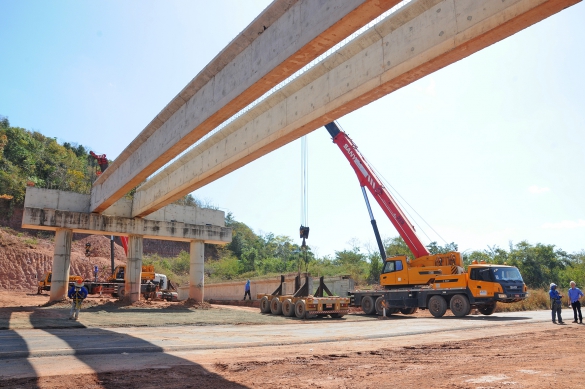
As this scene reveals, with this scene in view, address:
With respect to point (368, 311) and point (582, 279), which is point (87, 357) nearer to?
point (368, 311)

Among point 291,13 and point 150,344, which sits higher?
point 291,13

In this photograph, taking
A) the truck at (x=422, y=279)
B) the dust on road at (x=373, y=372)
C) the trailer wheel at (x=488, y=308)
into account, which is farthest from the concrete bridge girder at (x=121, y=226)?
the dust on road at (x=373, y=372)

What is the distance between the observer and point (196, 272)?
87.1ft

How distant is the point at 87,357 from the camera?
313 inches

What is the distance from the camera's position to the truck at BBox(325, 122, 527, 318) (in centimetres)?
1907

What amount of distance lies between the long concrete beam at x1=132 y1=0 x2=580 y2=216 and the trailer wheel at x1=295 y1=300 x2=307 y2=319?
7634 millimetres

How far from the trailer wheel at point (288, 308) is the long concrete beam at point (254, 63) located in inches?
360

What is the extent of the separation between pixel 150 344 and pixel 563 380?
317 inches

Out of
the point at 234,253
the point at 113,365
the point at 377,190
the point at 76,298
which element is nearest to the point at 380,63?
the point at 113,365

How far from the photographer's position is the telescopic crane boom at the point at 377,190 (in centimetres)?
2106

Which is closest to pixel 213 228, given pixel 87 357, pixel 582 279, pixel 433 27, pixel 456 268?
pixel 456 268

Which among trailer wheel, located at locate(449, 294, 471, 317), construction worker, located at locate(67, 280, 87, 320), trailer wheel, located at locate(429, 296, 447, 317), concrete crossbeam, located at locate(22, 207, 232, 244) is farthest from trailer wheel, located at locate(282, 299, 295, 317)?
construction worker, located at locate(67, 280, 87, 320)

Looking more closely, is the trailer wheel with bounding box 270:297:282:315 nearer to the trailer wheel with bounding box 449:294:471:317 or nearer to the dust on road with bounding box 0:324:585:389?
the trailer wheel with bounding box 449:294:471:317

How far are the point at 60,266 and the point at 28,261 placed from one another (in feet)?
83.3
